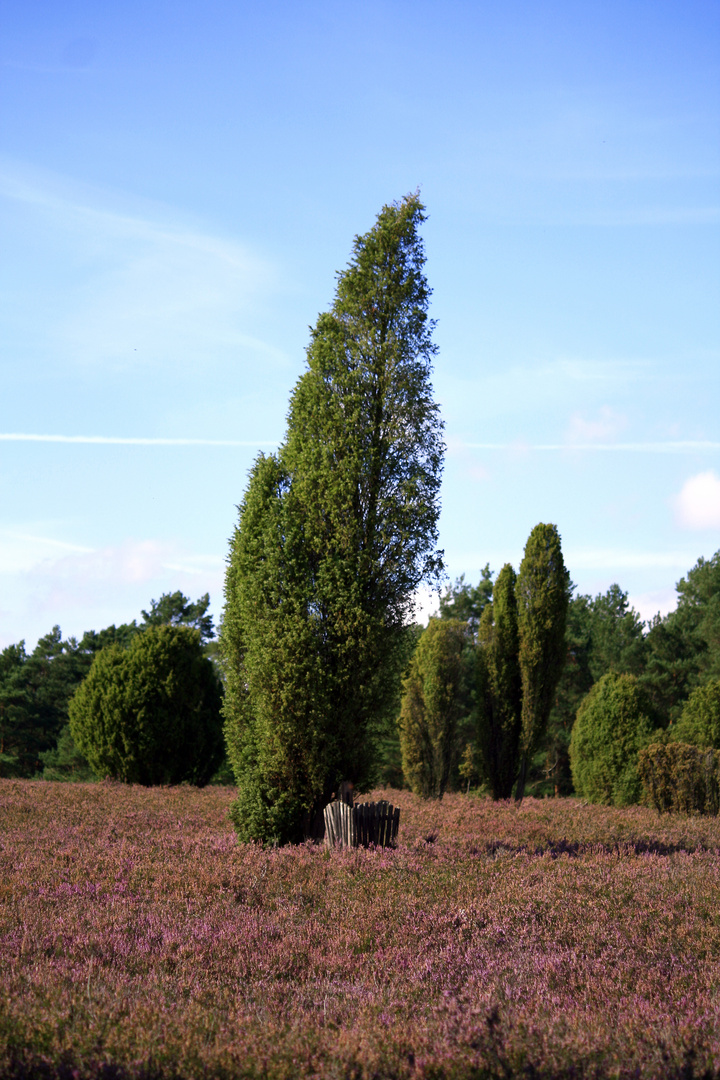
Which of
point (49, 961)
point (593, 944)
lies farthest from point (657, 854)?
point (49, 961)

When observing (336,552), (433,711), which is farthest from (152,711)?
(336,552)

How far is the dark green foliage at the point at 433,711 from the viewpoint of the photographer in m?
31.4

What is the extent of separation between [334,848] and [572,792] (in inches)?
1548

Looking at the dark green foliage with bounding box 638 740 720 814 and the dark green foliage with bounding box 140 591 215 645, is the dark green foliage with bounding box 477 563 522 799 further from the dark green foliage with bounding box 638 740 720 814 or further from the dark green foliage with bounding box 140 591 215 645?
the dark green foliage with bounding box 140 591 215 645

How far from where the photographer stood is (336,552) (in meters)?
15.1

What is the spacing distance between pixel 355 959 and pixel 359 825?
6416 mm

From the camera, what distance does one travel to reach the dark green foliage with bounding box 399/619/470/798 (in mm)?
31359

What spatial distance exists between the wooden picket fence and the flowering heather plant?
1.27ft

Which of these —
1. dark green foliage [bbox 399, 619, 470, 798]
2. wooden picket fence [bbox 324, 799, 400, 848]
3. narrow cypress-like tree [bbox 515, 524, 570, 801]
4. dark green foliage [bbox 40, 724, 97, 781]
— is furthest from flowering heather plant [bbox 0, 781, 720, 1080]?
dark green foliage [bbox 40, 724, 97, 781]

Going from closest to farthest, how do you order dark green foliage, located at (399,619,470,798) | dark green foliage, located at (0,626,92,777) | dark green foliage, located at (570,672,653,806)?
dark green foliage, located at (570,672,653,806)
dark green foliage, located at (399,619,470,798)
dark green foliage, located at (0,626,92,777)

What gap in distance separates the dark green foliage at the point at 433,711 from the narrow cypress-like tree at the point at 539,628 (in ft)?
10.0

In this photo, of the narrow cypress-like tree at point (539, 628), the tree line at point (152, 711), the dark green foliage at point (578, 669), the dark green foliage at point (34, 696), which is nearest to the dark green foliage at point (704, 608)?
the dark green foliage at point (578, 669)

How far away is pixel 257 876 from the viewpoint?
10.7 metres

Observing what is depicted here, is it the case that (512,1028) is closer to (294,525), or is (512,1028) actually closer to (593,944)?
(593,944)
